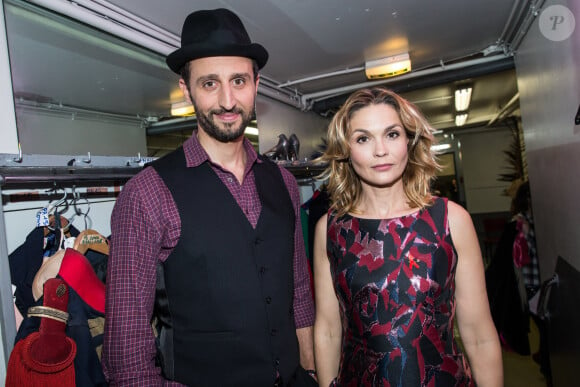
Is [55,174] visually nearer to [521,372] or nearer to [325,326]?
[325,326]

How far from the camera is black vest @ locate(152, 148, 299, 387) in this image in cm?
123

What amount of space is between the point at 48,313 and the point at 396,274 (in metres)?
1.11

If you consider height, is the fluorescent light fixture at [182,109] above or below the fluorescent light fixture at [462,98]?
below

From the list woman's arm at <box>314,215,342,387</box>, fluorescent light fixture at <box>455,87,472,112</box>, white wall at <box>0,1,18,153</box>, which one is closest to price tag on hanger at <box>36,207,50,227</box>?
white wall at <box>0,1,18,153</box>

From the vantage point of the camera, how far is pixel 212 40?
133cm

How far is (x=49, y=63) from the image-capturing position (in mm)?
1833

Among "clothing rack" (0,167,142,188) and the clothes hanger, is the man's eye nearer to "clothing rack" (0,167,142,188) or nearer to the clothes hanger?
"clothing rack" (0,167,142,188)

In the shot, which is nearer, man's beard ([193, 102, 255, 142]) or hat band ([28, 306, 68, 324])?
hat band ([28, 306, 68, 324])

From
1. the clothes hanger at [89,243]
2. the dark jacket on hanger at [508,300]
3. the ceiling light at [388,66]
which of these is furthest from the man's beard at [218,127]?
the dark jacket on hanger at [508,300]

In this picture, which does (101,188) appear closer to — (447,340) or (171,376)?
(171,376)

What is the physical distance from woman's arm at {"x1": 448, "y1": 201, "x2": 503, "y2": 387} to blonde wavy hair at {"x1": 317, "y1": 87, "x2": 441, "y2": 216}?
0.55 feet

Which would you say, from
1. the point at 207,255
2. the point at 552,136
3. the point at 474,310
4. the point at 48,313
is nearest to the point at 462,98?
the point at 552,136

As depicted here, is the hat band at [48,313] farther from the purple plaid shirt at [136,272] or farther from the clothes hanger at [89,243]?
the clothes hanger at [89,243]

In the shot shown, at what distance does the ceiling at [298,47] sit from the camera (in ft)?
6.19
